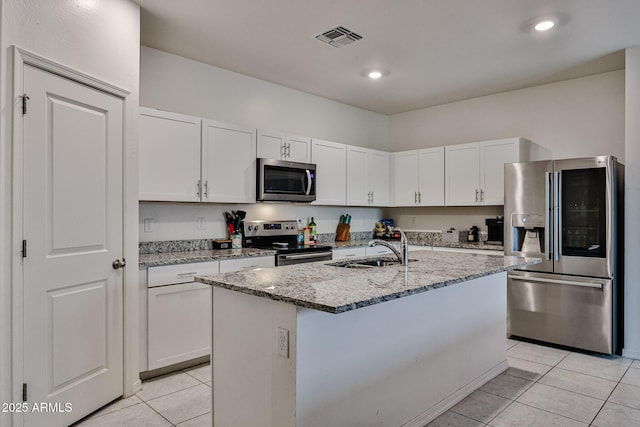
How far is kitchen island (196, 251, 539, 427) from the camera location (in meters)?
1.70

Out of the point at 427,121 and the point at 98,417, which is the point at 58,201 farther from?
the point at 427,121

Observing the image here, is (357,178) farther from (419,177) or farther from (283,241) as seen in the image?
(283,241)

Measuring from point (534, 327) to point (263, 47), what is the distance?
3.63 metres

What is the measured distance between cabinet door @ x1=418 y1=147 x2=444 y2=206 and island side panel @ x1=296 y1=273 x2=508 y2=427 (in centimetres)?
203

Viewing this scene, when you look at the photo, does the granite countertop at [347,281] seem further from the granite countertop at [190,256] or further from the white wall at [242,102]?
the white wall at [242,102]

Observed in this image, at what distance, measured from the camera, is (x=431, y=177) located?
16.6ft

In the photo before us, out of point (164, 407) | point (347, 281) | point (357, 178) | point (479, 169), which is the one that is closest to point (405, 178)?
point (357, 178)

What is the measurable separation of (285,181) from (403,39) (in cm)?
172

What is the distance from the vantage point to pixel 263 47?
3.50m

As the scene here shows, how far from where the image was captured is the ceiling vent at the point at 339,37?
10.4 ft

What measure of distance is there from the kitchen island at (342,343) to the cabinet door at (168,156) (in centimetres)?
144

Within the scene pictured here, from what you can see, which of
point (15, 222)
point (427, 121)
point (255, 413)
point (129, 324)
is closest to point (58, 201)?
point (15, 222)

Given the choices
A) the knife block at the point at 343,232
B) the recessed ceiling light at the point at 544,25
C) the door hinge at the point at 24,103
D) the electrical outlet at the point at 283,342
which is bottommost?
the electrical outlet at the point at 283,342

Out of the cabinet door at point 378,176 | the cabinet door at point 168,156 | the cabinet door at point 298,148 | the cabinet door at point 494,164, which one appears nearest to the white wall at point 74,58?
the cabinet door at point 168,156
